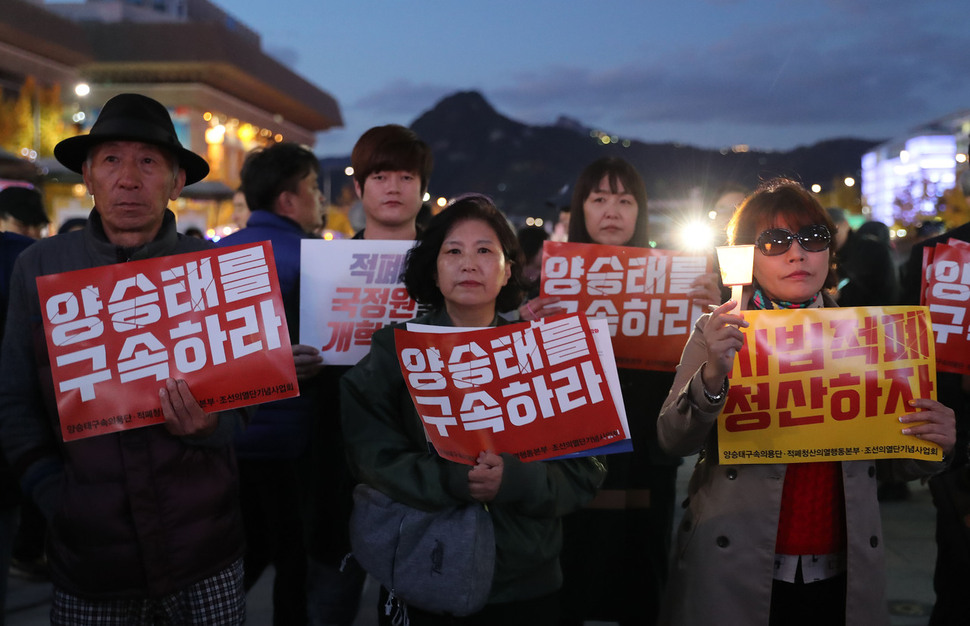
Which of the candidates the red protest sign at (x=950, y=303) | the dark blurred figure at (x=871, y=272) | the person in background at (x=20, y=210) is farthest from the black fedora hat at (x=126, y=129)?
the dark blurred figure at (x=871, y=272)

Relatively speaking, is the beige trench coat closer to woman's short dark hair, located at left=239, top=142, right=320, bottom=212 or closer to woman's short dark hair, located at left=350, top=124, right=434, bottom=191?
woman's short dark hair, located at left=350, top=124, right=434, bottom=191

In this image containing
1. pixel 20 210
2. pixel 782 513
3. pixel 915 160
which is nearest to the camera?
pixel 782 513

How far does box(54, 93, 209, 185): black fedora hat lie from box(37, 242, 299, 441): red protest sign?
1.27 feet

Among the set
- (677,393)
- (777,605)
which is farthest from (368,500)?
(777,605)

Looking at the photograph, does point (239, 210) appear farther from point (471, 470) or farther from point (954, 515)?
point (954, 515)

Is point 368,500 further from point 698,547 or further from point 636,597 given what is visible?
point 636,597

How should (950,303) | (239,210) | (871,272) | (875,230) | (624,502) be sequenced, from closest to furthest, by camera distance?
(950,303)
(624,502)
(871,272)
(239,210)
(875,230)

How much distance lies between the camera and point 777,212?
2.59 m

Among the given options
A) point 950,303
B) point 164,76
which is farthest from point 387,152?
point 164,76

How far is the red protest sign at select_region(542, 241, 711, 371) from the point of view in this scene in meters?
3.36

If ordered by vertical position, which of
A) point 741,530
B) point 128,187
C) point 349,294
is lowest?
point 741,530

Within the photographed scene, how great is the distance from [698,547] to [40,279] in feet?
6.94

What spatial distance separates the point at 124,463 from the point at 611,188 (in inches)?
94.1

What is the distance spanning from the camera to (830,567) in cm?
243
